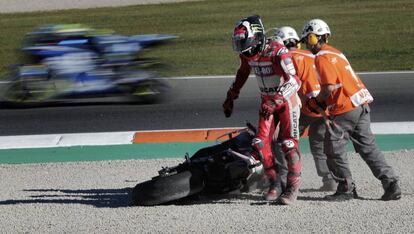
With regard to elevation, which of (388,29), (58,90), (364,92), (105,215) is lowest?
(388,29)

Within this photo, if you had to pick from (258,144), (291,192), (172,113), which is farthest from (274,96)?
(172,113)

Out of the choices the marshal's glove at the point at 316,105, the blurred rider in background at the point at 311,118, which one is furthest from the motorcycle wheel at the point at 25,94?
the marshal's glove at the point at 316,105

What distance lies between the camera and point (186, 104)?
46.7 ft

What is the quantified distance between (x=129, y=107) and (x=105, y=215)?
6149mm

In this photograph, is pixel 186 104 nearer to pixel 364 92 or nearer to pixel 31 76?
pixel 31 76

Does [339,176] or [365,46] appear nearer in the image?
[339,176]

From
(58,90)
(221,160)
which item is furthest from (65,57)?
(221,160)

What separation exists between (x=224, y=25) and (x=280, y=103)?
55.4ft

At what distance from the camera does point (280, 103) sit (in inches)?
324

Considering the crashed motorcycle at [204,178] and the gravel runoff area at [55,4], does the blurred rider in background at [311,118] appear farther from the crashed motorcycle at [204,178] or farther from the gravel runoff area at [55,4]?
the gravel runoff area at [55,4]

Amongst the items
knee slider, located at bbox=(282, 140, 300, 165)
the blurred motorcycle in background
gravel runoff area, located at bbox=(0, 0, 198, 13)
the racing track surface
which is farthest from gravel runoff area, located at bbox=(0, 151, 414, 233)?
gravel runoff area, located at bbox=(0, 0, 198, 13)

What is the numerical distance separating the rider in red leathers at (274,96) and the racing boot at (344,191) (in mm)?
393

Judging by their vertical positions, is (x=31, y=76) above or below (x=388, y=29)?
above

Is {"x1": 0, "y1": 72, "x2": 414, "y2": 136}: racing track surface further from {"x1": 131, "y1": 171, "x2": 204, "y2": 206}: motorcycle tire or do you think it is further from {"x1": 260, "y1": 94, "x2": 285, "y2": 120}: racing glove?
{"x1": 260, "y1": 94, "x2": 285, "y2": 120}: racing glove
